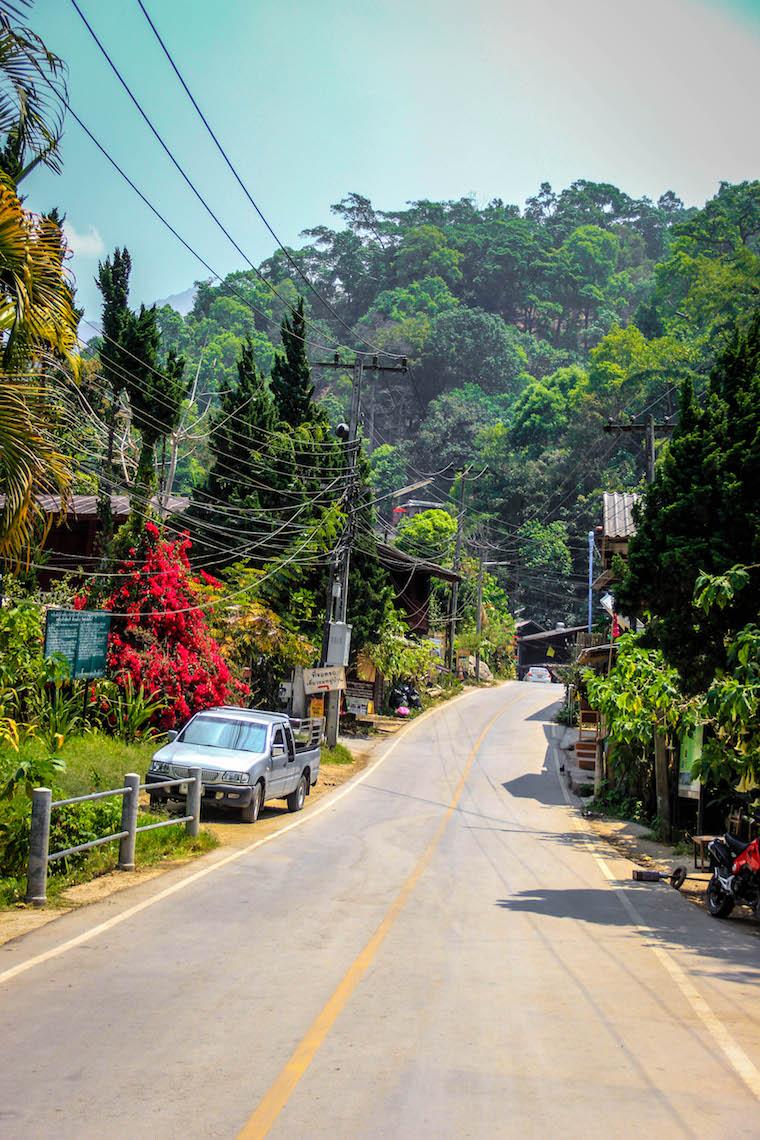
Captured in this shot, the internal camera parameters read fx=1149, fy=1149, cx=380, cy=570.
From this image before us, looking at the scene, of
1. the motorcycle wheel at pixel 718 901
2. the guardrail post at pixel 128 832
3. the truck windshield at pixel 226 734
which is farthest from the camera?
the truck windshield at pixel 226 734

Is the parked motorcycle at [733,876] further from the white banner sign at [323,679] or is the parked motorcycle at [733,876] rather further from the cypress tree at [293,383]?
the cypress tree at [293,383]

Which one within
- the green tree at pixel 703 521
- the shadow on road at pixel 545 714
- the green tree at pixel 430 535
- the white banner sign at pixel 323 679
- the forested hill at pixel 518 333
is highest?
the forested hill at pixel 518 333

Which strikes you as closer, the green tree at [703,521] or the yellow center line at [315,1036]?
the yellow center line at [315,1036]

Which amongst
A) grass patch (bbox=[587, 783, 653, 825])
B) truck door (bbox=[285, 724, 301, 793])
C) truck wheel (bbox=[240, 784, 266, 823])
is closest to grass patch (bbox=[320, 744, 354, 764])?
grass patch (bbox=[587, 783, 653, 825])

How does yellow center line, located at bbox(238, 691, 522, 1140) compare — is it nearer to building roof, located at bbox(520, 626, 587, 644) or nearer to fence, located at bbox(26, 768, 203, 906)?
fence, located at bbox(26, 768, 203, 906)

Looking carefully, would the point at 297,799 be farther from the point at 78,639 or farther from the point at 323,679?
the point at 323,679

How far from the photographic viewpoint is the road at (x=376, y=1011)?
5809 millimetres

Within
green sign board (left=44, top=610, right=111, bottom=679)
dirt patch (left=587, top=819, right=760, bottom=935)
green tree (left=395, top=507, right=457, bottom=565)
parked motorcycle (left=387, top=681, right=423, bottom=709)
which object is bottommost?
dirt patch (left=587, top=819, right=760, bottom=935)

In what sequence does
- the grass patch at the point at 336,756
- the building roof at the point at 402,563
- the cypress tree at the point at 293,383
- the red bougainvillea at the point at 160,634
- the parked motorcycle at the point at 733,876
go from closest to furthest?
1. the parked motorcycle at the point at 733,876
2. the red bougainvillea at the point at 160,634
3. the grass patch at the point at 336,756
4. the cypress tree at the point at 293,383
5. the building roof at the point at 402,563

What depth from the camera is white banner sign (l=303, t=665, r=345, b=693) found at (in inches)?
1227

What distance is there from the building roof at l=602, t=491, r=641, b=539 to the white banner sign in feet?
35.8

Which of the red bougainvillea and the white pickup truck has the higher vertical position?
the red bougainvillea

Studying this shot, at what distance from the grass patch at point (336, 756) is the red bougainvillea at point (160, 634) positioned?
867 centimetres

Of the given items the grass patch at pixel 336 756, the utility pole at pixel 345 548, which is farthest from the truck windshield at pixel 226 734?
the grass patch at pixel 336 756
